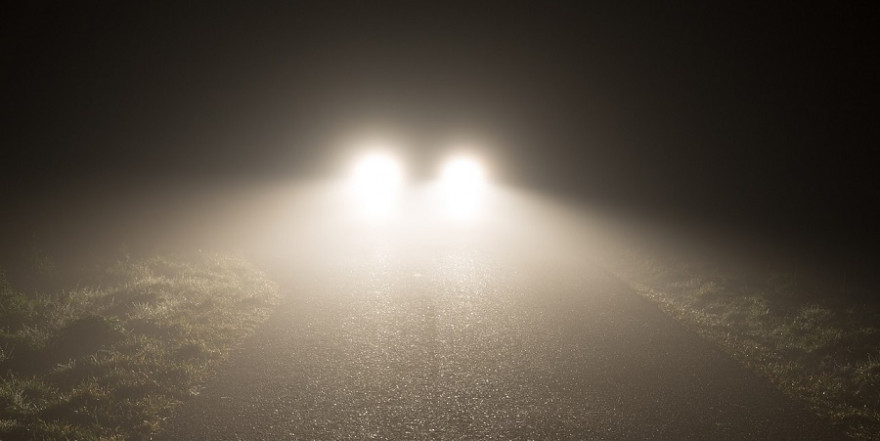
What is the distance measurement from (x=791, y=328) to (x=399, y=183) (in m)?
32.5

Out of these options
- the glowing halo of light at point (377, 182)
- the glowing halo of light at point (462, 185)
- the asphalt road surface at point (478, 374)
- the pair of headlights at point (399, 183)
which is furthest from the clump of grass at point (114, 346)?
the glowing halo of light at point (462, 185)

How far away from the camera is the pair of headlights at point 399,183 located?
87.1 ft

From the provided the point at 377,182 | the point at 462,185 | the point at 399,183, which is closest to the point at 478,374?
the point at 399,183

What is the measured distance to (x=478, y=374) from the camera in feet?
21.3

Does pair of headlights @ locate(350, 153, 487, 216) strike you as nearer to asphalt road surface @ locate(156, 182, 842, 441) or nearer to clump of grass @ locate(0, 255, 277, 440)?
asphalt road surface @ locate(156, 182, 842, 441)

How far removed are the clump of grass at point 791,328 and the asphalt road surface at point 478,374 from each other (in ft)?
1.79

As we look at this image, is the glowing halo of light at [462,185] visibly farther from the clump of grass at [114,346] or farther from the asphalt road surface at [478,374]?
the clump of grass at [114,346]

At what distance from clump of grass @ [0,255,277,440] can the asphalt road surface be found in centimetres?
57

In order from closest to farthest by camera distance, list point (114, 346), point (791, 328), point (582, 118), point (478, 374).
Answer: point (478, 374) < point (114, 346) < point (791, 328) < point (582, 118)

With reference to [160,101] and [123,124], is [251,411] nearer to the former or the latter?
[123,124]

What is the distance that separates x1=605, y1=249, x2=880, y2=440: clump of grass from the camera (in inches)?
236

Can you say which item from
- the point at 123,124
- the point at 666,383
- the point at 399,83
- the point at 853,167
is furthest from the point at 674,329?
the point at 399,83

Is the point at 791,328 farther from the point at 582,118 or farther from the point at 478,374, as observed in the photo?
the point at 582,118

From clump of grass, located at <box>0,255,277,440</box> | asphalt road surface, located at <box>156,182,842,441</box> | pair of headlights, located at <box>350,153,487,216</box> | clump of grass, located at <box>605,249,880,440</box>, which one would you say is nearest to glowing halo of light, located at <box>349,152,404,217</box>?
pair of headlights, located at <box>350,153,487,216</box>
